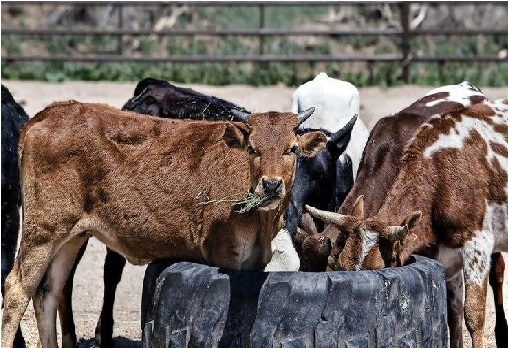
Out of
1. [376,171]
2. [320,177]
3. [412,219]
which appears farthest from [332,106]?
[412,219]

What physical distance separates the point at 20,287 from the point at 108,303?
1.46m

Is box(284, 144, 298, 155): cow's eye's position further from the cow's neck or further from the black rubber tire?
the cow's neck

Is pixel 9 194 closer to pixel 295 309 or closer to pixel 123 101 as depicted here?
pixel 295 309

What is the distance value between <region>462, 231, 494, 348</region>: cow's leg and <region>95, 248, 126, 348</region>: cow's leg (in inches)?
98.7

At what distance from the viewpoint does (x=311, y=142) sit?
605 centimetres

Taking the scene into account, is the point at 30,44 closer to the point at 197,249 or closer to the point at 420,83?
the point at 420,83

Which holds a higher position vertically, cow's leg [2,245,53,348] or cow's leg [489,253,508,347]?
cow's leg [2,245,53,348]

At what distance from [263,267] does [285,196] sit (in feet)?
1.69

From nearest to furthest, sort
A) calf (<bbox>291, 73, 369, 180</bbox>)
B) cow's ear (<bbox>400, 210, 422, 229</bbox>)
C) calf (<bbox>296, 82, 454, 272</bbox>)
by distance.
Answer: cow's ear (<bbox>400, 210, 422, 229</bbox>), calf (<bbox>296, 82, 454, 272</bbox>), calf (<bbox>291, 73, 369, 180</bbox>)

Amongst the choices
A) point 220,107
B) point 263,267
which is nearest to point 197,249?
point 263,267

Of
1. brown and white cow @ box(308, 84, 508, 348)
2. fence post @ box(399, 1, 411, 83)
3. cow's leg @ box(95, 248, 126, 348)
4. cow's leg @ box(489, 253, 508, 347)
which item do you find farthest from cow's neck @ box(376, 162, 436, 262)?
fence post @ box(399, 1, 411, 83)

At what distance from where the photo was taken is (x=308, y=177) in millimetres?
8195

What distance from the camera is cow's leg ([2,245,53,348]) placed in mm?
6703

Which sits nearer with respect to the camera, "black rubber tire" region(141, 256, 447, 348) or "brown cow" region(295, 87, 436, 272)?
"black rubber tire" region(141, 256, 447, 348)
